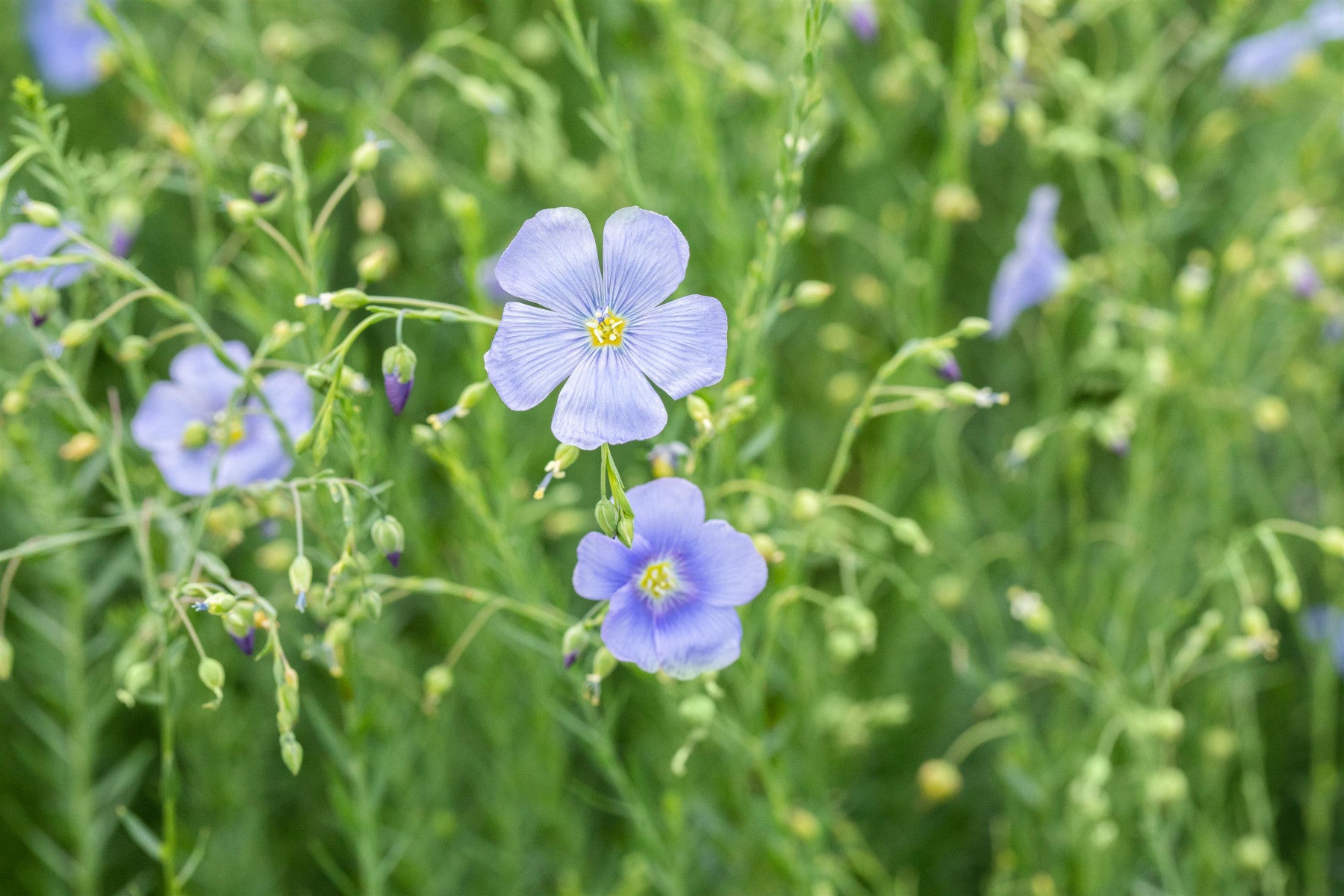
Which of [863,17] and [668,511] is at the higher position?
[863,17]

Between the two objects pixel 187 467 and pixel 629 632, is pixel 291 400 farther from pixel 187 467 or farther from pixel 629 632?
pixel 629 632

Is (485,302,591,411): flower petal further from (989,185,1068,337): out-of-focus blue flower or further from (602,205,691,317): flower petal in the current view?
(989,185,1068,337): out-of-focus blue flower

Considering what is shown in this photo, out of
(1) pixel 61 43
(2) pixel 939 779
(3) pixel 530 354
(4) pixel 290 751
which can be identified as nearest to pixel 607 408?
(3) pixel 530 354

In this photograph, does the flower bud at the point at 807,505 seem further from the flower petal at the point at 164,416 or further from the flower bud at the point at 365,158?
the flower petal at the point at 164,416

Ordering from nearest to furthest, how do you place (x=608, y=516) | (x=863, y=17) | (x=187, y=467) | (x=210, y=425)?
(x=608, y=516), (x=187, y=467), (x=210, y=425), (x=863, y=17)

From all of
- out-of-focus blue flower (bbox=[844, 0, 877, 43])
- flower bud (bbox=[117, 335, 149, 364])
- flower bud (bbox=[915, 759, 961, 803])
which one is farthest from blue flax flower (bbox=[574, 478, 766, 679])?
out-of-focus blue flower (bbox=[844, 0, 877, 43])

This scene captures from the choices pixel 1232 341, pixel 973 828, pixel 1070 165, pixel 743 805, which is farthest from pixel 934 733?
pixel 1070 165
